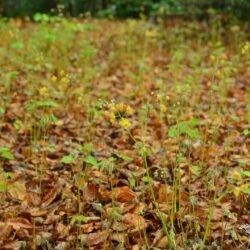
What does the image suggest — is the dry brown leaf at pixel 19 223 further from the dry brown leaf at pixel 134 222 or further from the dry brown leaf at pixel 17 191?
the dry brown leaf at pixel 134 222

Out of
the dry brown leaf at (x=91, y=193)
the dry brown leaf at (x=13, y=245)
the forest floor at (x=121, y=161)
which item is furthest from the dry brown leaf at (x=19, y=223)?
the dry brown leaf at (x=91, y=193)

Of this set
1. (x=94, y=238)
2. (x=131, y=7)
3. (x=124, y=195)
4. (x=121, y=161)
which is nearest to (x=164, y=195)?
(x=124, y=195)

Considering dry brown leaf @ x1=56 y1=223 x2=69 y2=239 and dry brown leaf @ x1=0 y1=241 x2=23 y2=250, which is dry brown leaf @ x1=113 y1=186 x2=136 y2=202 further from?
dry brown leaf @ x1=0 y1=241 x2=23 y2=250

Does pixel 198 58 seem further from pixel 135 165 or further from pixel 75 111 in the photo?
pixel 135 165

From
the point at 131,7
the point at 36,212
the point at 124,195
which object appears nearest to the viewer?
the point at 36,212

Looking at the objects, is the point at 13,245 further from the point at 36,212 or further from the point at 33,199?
the point at 33,199

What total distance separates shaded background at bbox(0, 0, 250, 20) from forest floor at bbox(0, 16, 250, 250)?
257 centimetres

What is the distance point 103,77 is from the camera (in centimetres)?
636

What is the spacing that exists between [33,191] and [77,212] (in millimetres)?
413

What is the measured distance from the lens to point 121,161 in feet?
12.2

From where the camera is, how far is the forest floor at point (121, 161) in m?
2.78

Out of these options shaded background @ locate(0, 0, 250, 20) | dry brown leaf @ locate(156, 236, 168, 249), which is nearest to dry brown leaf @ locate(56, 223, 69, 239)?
dry brown leaf @ locate(156, 236, 168, 249)

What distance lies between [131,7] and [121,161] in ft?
33.8

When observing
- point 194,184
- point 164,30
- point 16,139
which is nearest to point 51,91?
point 16,139
